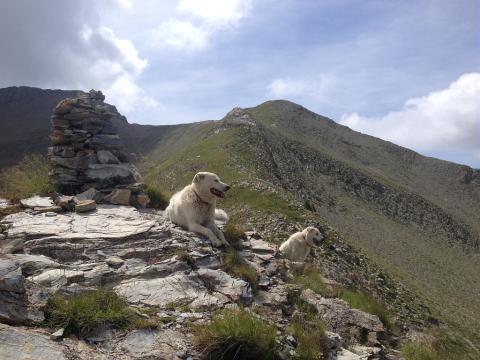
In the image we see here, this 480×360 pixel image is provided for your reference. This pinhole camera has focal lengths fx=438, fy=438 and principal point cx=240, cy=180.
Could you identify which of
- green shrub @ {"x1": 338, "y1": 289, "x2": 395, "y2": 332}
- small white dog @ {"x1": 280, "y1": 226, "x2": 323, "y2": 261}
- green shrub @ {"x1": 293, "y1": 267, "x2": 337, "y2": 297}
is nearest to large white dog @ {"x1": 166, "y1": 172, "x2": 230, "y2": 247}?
green shrub @ {"x1": 293, "y1": 267, "x2": 337, "y2": 297}

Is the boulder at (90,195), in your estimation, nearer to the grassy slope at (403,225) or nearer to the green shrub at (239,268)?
the green shrub at (239,268)

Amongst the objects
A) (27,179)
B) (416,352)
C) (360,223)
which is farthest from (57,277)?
(360,223)

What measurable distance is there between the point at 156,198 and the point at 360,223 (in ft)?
203

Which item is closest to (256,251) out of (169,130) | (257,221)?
(257,221)

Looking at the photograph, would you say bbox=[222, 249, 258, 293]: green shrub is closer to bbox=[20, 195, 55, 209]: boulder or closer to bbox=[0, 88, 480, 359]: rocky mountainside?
bbox=[0, 88, 480, 359]: rocky mountainside

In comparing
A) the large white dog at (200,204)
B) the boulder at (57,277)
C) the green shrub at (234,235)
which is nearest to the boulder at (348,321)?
the green shrub at (234,235)

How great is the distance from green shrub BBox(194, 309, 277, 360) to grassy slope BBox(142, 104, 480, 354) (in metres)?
26.8

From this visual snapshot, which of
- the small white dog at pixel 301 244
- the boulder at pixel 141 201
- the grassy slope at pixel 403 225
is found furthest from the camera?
the grassy slope at pixel 403 225

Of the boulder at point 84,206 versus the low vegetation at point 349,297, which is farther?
the boulder at point 84,206

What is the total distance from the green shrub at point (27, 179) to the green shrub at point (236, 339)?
30.5ft

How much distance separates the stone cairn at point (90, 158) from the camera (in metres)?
14.5

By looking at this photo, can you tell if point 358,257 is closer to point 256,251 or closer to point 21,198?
point 256,251

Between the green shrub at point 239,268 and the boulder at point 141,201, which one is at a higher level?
the boulder at point 141,201

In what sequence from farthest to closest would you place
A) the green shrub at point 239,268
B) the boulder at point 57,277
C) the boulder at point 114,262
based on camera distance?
the green shrub at point 239,268 → the boulder at point 114,262 → the boulder at point 57,277
